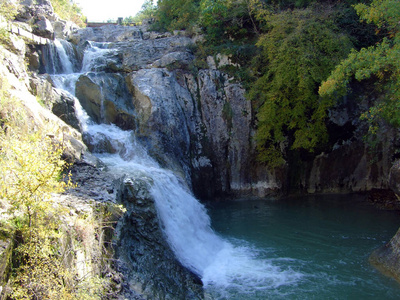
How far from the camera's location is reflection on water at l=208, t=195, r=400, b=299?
7359mm

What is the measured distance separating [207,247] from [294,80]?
22.2 feet

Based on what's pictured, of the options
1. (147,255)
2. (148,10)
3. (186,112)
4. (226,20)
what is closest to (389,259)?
(147,255)

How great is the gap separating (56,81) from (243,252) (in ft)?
28.5

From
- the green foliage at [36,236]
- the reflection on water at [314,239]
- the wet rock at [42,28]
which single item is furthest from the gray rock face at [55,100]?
the reflection on water at [314,239]

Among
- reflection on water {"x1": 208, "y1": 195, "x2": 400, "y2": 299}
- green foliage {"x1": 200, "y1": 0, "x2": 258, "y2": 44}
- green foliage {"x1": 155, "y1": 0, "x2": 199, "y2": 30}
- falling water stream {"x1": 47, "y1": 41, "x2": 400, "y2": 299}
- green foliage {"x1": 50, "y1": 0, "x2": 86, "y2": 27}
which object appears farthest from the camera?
green foliage {"x1": 50, "y1": 0, "x2": 86, "y2": 27}

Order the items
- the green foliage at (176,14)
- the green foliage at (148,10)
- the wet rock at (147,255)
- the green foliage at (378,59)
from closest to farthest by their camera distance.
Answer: the wet rock at (147,255) → the green foliage at (378,59) → the green foliage at (176,14) → the green foliage at (148,10)

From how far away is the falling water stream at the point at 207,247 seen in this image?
750 cm

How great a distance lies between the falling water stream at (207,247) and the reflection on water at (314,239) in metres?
0.04

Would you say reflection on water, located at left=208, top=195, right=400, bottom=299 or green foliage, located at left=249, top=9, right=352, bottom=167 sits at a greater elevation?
green foliage, located at left=249, top=9, right=352, bottom=167

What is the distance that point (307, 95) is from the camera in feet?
39.2

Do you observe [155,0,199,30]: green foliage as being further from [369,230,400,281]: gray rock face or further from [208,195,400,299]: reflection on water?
[369,230,400,281]: gray rock face

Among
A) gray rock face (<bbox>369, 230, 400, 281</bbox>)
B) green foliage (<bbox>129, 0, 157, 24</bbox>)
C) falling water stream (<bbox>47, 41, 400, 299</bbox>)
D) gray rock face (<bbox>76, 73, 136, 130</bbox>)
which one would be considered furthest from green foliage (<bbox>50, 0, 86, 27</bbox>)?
gray rock face (<bbox>369, 230, 400, 281</bbox>)

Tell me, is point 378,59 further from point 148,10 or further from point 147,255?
point 148,10

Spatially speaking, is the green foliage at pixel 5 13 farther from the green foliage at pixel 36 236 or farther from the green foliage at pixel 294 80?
the green foliage at pixel 294 80
